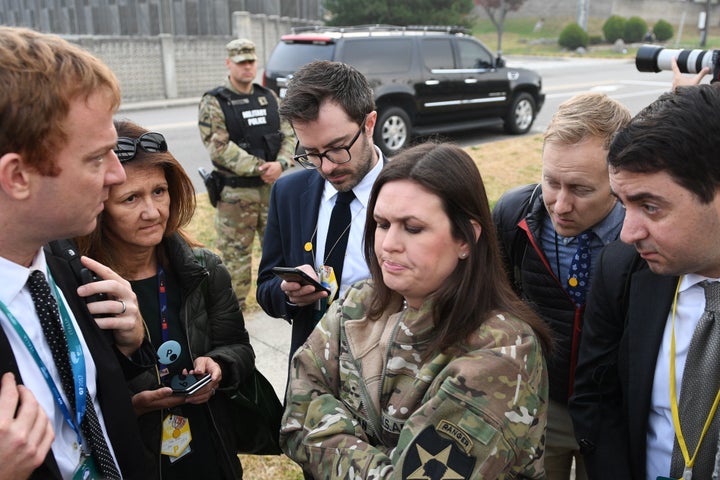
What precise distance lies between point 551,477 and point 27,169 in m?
2.30

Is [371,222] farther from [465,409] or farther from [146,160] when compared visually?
[146,160]

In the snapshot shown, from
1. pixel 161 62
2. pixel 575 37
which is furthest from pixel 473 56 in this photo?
pixel 575 37

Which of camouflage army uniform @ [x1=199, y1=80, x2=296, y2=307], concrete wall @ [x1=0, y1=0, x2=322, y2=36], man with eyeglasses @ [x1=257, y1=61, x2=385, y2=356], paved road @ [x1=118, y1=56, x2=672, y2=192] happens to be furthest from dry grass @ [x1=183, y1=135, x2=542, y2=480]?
concrete wall @ [x1=0, y1=0, x2=322, y2=36]

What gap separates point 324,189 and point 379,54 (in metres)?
8.95

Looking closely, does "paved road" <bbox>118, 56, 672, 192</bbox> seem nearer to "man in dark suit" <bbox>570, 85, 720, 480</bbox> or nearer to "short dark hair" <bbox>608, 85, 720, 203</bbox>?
"man in dark suit" <bbox>570, 85, 720, 480</bbox>

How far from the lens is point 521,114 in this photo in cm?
1342

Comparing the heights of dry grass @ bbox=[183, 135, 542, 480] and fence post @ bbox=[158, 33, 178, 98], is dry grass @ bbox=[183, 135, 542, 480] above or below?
below

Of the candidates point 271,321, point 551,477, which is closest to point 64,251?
point 551,477

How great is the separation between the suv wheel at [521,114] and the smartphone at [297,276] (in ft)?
38.1

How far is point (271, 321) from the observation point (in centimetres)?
547

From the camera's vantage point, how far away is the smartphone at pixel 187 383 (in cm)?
226

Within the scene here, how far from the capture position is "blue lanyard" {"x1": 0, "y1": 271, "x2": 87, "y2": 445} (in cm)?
158

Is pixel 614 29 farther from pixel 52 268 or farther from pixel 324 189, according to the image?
pixel 52 268

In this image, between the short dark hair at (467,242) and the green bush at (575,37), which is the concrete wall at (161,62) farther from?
the green bush at (575,37)
